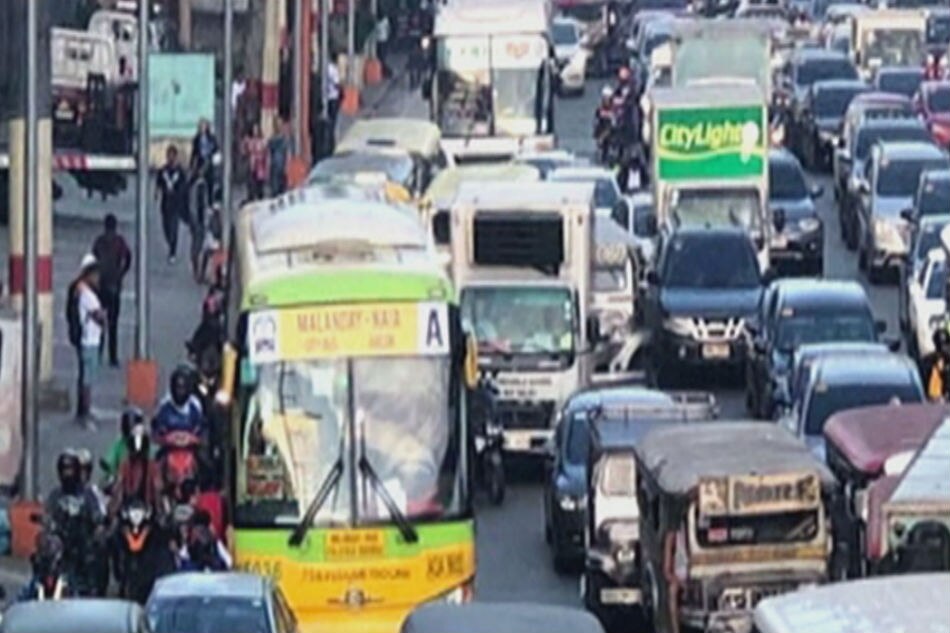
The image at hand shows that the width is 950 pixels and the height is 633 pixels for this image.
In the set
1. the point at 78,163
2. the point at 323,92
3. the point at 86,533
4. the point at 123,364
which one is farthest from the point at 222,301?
the point at 323,92

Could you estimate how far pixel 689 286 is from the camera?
49.2 metres

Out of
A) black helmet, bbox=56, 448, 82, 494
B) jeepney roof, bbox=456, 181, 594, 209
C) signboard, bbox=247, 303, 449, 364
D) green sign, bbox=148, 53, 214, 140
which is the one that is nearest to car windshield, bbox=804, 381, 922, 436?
jeepney roof, bbox=456, 181, 594, 209

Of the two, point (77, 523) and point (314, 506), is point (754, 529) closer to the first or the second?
point (314, 506)

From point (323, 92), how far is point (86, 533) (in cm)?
3569

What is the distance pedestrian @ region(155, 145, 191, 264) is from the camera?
54625 millimetres

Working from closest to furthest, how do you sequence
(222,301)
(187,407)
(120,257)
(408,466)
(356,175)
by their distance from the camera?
(408,466)
(187,407)
(222,301)
(120,257)
(356,175)

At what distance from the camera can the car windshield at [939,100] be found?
71250 millimetres

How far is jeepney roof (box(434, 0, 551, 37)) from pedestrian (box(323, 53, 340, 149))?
2.52 metres

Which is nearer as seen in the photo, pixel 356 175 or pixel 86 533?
pixel 86 533

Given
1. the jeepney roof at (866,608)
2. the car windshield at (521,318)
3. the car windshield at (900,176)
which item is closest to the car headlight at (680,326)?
the car windshield at (521,318)

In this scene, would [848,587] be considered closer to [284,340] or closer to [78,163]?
[284,340]

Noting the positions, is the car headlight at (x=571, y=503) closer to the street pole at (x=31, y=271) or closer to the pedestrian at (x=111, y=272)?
the street pole at (x=31, y=271)

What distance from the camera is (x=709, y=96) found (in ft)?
192

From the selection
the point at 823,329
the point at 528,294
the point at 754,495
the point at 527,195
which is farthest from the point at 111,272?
the point at 754,495
